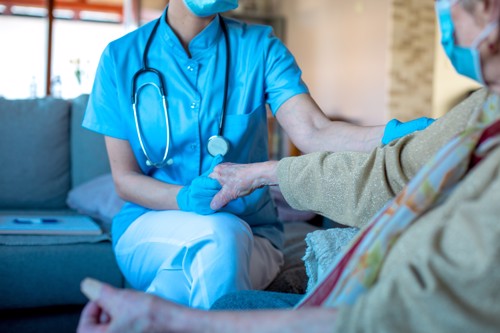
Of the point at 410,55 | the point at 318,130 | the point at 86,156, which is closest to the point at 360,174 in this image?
the point at 318,130

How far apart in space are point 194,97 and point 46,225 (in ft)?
2.72

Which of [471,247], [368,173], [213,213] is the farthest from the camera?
[213,213]

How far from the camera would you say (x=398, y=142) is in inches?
44.4

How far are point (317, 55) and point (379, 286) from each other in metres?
6.87

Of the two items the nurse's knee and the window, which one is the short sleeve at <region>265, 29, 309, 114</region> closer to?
the nurse's knee

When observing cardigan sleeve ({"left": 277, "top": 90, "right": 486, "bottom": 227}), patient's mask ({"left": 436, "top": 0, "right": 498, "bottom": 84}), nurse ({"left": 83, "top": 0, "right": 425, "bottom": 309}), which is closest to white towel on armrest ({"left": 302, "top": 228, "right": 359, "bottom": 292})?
cardigan sleeve ({"left": 277, "top": 90, "right": 486, "bottom": 227})

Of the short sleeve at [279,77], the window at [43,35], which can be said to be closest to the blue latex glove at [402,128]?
the short sleeve at [279,77]

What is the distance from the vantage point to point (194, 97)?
5.50 feet

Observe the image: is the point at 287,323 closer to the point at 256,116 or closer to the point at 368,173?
the point at 368,173

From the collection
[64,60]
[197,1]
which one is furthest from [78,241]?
[64,60]

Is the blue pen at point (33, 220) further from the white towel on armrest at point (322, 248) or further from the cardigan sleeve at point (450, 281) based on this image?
the cardigan sleeve at point (450, 281)

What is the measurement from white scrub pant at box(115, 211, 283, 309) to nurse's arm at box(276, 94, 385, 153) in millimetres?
285

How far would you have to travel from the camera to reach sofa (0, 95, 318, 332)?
6.59 ft

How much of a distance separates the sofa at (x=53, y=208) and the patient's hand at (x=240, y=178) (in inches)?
19.5
